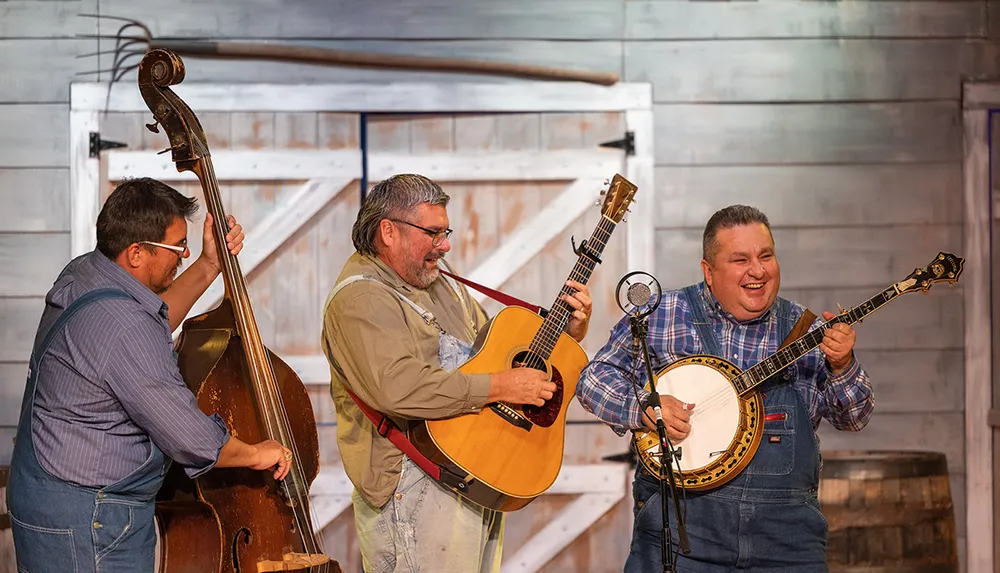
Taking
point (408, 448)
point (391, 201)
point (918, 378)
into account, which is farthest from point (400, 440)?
point (918, 378)

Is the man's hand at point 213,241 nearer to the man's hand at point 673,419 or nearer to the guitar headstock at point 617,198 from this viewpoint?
the guitar headstock at point 617,198

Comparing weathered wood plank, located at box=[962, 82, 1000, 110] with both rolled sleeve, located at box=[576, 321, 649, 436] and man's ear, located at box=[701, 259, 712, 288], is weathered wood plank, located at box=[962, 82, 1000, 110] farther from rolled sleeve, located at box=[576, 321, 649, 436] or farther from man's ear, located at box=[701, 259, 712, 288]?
rolled sleeve, located at box=[576, 321, 649, 436]

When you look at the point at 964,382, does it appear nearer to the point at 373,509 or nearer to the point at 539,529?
the point at 539,529

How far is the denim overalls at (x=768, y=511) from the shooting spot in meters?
2.94

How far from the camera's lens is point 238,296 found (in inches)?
120

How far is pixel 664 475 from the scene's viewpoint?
2955mm

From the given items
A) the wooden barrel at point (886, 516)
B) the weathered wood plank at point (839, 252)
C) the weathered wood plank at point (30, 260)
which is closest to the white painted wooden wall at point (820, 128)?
the weathered wood plank at point (839, 252)

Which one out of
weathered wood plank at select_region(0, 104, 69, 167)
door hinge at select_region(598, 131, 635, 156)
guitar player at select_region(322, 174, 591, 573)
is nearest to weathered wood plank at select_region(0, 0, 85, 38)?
weathered wood plank at select_region(0, 104, 69, 167)

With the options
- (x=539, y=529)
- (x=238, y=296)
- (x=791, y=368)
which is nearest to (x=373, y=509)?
(x=238, y=296)

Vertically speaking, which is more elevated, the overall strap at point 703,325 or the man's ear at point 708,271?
the man's ear at point 708,271

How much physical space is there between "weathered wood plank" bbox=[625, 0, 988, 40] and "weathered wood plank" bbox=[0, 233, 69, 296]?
3.19m

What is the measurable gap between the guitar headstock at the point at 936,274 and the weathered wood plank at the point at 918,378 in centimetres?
234

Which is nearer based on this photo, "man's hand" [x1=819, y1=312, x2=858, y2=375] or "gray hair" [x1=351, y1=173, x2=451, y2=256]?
"man's hand" [x1=819, y1=312, x2=858, y2=375]

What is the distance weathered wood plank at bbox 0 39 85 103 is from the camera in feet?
16.3
